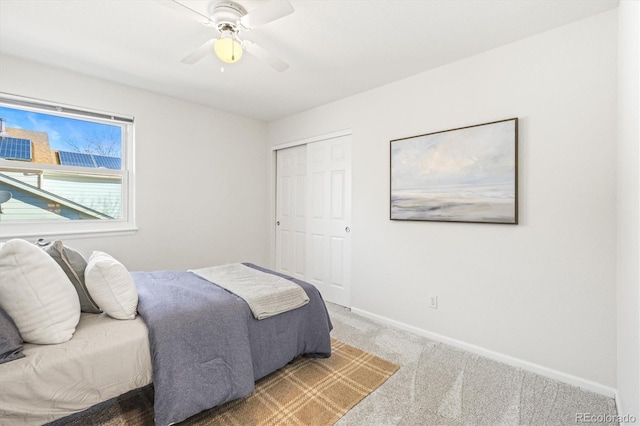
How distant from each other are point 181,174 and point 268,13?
2.43m

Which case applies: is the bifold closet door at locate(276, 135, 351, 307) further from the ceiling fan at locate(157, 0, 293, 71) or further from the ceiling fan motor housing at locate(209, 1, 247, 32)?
the ceiling fan motor housing at locate(209, 1, 247, 32)

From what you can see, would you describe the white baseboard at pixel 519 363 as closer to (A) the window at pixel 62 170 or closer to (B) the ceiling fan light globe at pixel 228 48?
(B) the ceiling fan light globe at pixel 228 48

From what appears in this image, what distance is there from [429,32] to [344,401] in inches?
101

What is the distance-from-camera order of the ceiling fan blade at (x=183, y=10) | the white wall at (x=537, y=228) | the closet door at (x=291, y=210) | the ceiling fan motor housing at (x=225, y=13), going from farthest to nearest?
the closet door at (x=291, y=210) → the white wall at (x=537, y=228) → the ceiling fan motor housing at (x=225, y=13) → the ceiling fan blade at (x=183, y=10)

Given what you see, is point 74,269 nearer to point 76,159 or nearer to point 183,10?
point 183,10

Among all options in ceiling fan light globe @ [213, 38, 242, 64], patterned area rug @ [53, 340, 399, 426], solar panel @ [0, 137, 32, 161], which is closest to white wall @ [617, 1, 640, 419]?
patterned area rug @ [53, 340, 399, 426]

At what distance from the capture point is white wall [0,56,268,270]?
2838 millimetres

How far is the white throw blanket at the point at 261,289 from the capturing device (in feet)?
6.22

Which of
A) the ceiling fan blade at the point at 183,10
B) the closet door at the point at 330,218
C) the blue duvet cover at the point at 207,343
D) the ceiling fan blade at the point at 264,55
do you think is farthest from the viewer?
the closet door at the point at 330,218

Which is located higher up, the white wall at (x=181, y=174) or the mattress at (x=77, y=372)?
the white wall at (x=181, y=174)

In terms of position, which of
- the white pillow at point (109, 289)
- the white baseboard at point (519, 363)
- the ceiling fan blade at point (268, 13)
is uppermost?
the ceiling fan blade at point (268, 13)

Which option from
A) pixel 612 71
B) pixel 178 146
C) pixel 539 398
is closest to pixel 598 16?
pixel 612 71

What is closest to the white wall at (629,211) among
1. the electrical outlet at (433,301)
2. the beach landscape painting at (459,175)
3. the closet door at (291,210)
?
the beach landscape painting at (459,175)

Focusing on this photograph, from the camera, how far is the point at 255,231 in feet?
14.1
